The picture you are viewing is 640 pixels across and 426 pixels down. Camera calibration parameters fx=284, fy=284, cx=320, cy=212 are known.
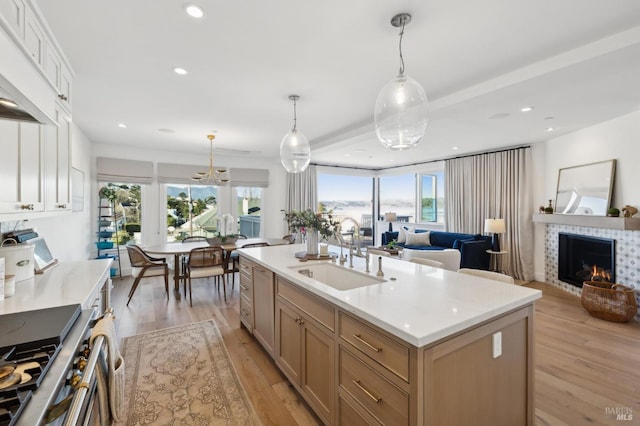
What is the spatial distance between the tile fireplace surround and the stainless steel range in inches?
206

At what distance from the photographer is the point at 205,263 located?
4086 millimetres

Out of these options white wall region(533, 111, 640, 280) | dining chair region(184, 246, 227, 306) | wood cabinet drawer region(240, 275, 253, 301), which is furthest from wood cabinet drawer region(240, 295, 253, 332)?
white wall region(533, 111, 640, 280)

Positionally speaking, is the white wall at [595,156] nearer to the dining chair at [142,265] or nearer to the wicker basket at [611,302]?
the wicker basket at [611,302]

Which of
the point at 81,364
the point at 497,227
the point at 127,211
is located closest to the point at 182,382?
the point at 81,364

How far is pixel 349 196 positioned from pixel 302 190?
6.19 ft

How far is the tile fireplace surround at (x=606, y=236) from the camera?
3557mm

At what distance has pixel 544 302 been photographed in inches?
161

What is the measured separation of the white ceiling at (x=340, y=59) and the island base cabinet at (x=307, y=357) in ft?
6.42

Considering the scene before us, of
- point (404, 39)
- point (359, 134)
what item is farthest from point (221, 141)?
point (404, 39)

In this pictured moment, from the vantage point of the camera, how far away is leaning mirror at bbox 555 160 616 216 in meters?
3.93

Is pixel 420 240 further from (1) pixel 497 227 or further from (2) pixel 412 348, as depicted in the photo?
(2) pixel 412 348

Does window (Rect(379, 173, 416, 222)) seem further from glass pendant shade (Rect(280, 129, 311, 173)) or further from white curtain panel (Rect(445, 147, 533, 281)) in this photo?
glass pendant shade (Rect(280, 129, 311, 173))

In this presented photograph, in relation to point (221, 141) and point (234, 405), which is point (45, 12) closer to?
point (234, 405)

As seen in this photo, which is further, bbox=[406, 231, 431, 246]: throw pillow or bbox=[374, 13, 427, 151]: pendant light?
bbox=[406, 231, 431, 246]: throw pillow
